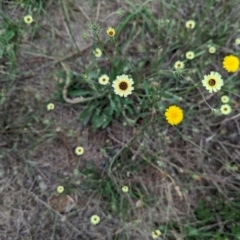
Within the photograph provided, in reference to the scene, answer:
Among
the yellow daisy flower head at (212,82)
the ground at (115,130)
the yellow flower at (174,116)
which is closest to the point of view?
the yellow daisy flower head at (212,82)

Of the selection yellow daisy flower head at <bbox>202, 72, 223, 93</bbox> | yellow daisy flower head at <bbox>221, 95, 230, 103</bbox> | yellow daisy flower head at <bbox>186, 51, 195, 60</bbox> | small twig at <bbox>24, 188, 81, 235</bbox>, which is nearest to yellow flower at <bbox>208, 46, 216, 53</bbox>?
yellow daisy flower head at <bbox>186, 51, 195, 60</bbox>

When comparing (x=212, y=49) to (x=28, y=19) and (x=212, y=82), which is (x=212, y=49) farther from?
(x=28, y=19)

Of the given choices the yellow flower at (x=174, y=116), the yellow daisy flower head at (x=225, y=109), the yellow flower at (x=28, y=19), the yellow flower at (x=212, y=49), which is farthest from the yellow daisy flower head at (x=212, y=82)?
the yellow flower at (x=28, y=19)

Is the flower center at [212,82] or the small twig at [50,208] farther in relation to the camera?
the small twig at [50,208]

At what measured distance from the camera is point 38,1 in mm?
2449

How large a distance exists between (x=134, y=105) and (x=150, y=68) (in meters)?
0.24

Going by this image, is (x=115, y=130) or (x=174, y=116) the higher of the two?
(x=174, y=116)

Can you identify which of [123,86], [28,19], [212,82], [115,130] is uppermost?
[212,82]

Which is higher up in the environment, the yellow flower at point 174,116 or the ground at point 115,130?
the yellow flower at point 174,116

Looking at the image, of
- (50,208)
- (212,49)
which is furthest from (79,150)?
(212,49)

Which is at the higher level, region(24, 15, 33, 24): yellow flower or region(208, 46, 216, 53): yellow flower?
region(208, 46, 216, 53): yellow flower

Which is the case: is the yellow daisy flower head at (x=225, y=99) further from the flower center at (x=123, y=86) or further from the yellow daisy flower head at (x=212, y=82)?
the flower center at (x=123, y=86)

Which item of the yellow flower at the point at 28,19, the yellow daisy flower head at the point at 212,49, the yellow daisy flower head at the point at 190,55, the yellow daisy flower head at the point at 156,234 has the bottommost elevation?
the yellow daisy flower head at the point at 156,234

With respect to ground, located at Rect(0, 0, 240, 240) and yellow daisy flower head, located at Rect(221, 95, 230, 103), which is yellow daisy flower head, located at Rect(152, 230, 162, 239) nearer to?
ground, located at Rect(0, 0, 240, 240)
